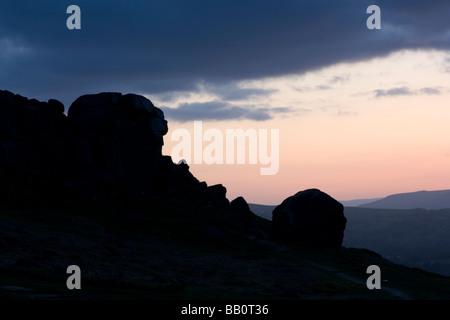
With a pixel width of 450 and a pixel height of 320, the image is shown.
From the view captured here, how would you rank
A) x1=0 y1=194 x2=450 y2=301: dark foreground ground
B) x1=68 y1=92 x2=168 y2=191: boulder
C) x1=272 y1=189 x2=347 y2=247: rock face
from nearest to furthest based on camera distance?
x1=0 y1=194 x2=450 y2=301: dark foreground ground < x1=272 y1=189 x2=347 y2=247: rock face < x1=68 y1=92 x2=168 y2=191: boulder

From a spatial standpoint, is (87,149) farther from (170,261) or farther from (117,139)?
(170,261)

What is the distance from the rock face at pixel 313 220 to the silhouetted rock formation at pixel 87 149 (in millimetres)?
33670

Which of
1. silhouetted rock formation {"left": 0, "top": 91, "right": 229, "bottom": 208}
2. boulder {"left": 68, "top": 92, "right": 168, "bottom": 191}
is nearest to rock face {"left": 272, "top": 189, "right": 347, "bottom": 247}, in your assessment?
silhouetted rock formation {"left": 0, "top": 91, "right": 229, "bottom": 208}

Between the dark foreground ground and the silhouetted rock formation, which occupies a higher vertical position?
the silhouetted rock formation

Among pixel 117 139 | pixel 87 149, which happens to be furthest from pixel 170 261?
pixel 117 139

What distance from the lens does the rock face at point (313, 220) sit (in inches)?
4161

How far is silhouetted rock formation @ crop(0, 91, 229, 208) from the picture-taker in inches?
4523

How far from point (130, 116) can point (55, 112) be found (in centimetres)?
1615

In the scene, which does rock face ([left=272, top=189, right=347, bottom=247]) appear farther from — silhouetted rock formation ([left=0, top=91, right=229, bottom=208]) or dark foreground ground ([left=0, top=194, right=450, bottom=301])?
silhouetted rock formation ([left=0, top=91, right=229, bottom=208])

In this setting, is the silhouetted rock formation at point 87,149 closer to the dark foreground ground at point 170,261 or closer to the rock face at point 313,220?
the dark foreground ground at point 170,261

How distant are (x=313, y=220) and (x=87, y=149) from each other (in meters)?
49.2

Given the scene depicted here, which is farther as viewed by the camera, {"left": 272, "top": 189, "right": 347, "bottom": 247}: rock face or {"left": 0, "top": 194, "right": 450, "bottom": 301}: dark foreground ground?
{"left": 272, "top": 189, "right": 347, "bottom": 247}: rock face

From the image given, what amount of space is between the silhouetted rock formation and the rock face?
33670mm

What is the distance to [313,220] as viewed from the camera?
10581 cm
